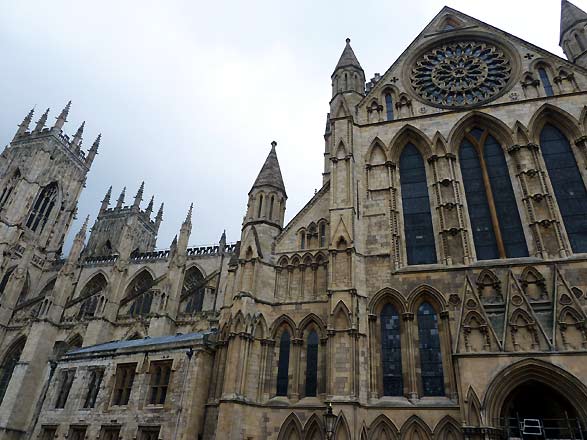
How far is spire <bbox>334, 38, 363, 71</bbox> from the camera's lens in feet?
72.5

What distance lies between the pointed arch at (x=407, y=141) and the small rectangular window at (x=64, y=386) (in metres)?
18.8

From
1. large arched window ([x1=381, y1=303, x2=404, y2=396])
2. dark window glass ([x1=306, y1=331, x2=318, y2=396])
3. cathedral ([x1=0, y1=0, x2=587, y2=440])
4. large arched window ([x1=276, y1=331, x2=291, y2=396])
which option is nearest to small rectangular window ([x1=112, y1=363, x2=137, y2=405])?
cathedral ([x1=0, y1=0, x2=587, y2=440])

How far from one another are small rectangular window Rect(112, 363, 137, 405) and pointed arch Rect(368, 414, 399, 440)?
1120cm

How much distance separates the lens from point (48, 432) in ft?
62.5

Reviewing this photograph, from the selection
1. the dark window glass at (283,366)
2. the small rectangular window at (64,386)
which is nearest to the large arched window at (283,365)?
the dark window glass at (283,366)

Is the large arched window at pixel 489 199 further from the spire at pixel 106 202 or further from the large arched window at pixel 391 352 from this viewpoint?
the spire at pixel 106 202

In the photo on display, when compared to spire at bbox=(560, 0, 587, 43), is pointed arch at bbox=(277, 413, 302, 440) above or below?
below

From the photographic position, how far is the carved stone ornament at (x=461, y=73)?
19.1 metres

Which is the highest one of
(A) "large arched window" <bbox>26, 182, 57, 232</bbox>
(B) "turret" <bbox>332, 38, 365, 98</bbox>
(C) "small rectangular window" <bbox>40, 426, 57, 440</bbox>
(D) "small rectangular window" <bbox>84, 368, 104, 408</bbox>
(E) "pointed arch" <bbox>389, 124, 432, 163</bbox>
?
(A) "large arched window" <bbox>26, 182, 57, 232</bbox>

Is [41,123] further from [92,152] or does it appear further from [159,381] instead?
[159,381]

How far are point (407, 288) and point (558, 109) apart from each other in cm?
1016

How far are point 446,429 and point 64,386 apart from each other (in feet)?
58.5

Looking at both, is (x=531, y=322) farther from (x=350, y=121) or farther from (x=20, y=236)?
(x=20, y=236)

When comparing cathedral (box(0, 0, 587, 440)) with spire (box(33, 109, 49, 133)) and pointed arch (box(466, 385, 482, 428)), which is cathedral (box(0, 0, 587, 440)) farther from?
spire (box(33, 109, 49, 133))
